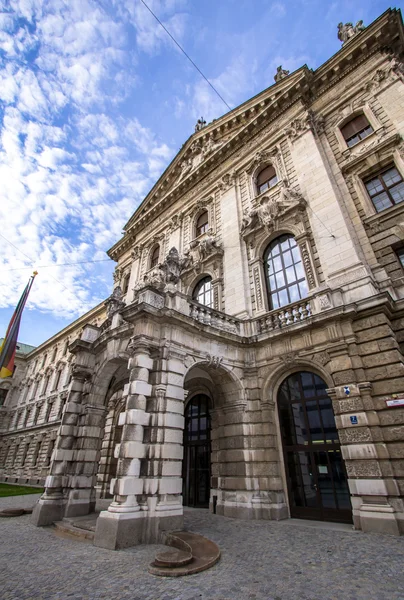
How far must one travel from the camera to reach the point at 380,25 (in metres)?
14.4

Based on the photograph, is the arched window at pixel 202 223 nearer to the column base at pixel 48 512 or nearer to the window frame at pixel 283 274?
the window frame at pixel 283 274

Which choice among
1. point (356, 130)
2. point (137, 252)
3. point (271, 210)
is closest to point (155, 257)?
point (137, 252)

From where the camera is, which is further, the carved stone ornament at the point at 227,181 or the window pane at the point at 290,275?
the carved stone ornament at the point at 227,181

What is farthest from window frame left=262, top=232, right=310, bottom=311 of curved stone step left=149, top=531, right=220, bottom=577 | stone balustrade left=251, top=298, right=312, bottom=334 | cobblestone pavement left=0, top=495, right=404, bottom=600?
curved stone step left=149, top=531, right=220, bottom=577

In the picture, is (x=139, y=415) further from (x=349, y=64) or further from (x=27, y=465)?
(x=27, y=465)

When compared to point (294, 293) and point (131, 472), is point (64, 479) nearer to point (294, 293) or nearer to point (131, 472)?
point (131, 472)

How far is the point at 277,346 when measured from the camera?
12.2m

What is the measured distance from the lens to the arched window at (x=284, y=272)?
1346 centimetres

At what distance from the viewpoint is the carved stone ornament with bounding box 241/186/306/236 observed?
567 inches

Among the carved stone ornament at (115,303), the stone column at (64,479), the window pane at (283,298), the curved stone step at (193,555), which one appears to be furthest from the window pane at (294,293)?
the stone column at (64,479)

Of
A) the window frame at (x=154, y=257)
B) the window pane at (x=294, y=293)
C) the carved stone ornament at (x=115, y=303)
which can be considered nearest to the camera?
the window pane at (x=294, y=293)

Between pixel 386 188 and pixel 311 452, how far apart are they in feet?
35.0

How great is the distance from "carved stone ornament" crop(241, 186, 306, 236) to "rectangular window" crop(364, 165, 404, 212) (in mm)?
2815

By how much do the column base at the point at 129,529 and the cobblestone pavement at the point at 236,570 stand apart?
28 centimetres
